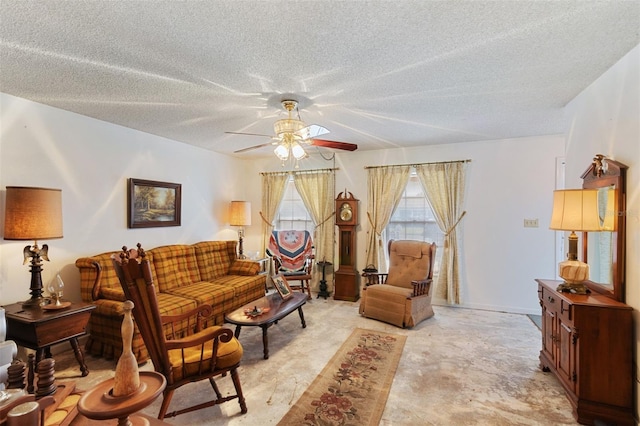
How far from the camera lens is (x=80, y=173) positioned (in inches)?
133

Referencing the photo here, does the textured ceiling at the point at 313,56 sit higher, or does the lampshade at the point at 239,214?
the textured ceiling at the point at 313,56

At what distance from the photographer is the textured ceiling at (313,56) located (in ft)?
5.59

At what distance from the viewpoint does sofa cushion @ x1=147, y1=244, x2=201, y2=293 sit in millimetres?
3891

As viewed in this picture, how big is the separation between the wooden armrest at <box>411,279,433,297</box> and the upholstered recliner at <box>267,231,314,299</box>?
1763 mm

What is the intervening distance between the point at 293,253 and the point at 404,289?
191cm

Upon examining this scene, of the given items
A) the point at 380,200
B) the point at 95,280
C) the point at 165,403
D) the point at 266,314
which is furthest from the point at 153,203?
the point at 380,200

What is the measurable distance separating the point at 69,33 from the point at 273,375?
2.88 m

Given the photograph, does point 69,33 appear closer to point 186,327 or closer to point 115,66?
point 115,66

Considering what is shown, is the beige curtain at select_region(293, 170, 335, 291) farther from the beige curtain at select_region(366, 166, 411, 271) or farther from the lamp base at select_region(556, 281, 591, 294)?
the lamp base at select_region(556, 281, 591, 294)

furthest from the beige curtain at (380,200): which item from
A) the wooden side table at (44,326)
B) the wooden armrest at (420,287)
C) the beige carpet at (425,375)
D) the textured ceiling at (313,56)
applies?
the wooden side table at (44,326)

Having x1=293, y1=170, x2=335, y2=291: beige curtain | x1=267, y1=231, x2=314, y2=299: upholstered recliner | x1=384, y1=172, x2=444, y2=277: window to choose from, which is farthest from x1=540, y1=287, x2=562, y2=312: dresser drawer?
x1=293, y1=170, x2=335, y2=291: beige curtain

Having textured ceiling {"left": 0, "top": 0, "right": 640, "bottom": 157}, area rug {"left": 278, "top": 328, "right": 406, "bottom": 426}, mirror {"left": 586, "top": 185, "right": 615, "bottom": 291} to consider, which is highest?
textured ceiling {"left": 0, "top": 0, "right": 640, "bottom": 157}

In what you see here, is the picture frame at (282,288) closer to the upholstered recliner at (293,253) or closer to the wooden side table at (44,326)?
the upholstered recliner at (293,253)

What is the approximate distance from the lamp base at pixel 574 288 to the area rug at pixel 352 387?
1.53m
